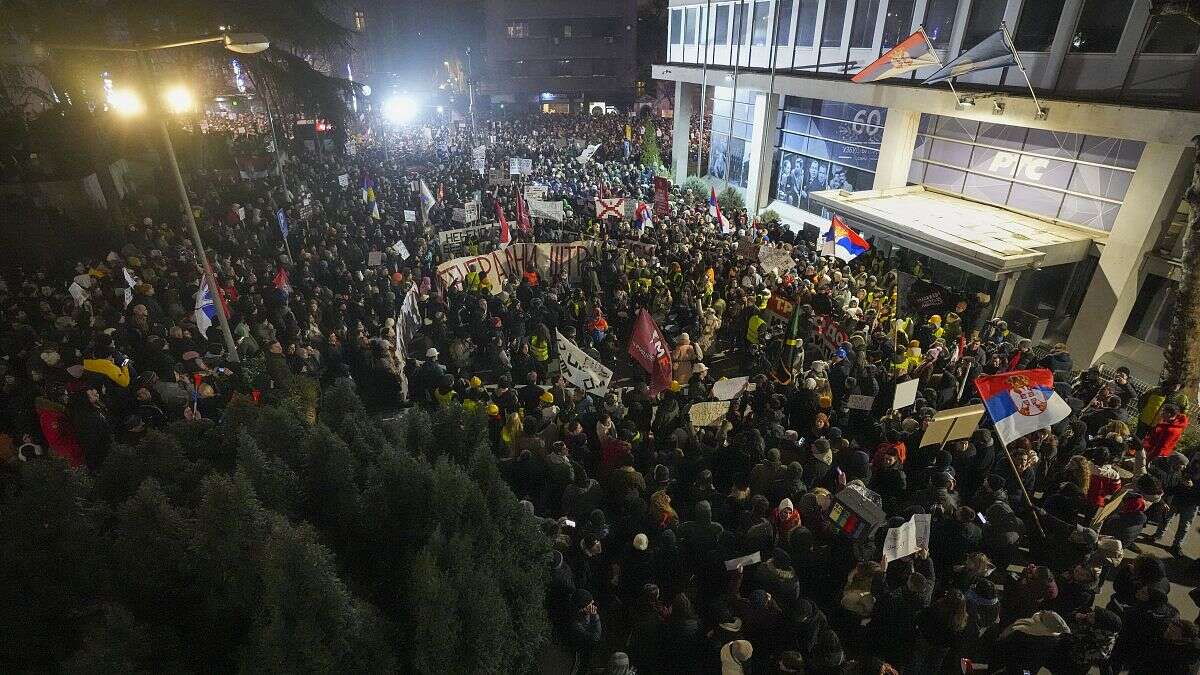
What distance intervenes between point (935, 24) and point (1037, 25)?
3.42m

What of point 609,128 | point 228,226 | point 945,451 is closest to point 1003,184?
point 945,451

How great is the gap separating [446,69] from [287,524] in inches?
3438

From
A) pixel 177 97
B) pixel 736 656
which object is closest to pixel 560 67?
pixel 177 97

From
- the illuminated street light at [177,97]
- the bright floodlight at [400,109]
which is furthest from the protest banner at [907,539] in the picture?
the bright floodlight at [400,109]

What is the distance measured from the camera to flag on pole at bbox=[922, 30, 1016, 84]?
41.5 feet

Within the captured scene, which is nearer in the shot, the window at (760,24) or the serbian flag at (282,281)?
the serbian flag at (282,281)

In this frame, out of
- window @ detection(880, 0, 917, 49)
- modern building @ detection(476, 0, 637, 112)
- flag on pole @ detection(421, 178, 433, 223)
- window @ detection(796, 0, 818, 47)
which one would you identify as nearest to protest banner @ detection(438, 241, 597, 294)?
flag on pole @ detection(421, 178, 433, 223)

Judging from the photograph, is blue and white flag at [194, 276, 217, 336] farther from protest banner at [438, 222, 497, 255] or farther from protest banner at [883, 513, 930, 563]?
protest banner at [883, 513, 930, 563]

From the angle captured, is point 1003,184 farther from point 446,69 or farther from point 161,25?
point 446,69

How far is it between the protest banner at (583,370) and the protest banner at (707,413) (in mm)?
1294

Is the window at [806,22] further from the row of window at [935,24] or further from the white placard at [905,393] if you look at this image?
the white placard at [905,393]

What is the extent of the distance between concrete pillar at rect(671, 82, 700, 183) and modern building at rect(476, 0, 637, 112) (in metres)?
32.0

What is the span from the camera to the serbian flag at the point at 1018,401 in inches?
269

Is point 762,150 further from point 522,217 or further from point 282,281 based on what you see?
point 282,281
